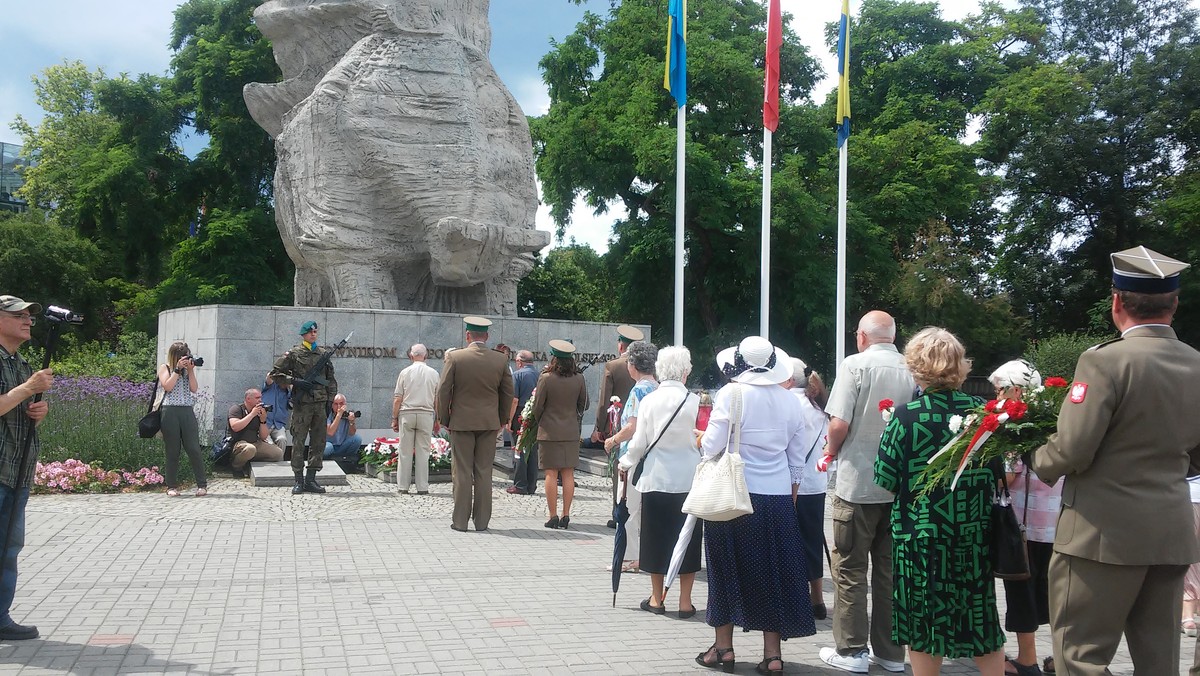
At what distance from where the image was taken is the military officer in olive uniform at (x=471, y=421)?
8.94 metres

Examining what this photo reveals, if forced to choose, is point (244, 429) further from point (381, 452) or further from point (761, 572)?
point (761, 572)

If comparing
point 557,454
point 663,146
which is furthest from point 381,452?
point 663,146

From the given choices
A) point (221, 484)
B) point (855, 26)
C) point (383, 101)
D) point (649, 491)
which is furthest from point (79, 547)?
point (855, 26)

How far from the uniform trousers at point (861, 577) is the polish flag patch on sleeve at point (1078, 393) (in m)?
1.64

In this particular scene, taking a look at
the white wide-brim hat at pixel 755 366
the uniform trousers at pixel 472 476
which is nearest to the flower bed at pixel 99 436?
the uniform trousers at pixel 472 476

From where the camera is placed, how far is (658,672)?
4941mm

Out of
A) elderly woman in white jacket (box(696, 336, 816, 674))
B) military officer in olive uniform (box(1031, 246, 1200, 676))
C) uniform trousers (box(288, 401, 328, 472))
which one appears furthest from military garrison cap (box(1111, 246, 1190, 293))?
uniform trousers (box(288, 401, 328, 472))

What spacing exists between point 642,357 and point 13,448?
152 inches

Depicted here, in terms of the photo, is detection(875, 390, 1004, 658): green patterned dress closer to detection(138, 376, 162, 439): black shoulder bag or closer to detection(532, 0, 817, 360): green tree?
detection(138, 376, 162, 439): black shoulder bag

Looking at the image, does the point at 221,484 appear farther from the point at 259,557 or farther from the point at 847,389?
the point at 847,389

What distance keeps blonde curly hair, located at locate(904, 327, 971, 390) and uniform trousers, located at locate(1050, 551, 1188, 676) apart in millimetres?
1063

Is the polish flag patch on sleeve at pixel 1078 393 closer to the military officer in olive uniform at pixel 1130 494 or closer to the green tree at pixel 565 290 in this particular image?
the military officer in olive uniform at pixel 1130 494

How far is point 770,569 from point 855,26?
29830 mm

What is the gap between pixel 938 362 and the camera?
14.8ft
